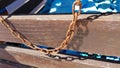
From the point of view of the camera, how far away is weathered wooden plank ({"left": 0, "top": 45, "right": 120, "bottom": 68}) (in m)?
1.14

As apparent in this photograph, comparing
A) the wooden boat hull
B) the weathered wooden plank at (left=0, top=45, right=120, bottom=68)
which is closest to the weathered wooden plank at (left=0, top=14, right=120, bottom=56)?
the wooden boat hull

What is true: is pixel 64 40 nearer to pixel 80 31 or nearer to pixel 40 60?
pixel 80 31

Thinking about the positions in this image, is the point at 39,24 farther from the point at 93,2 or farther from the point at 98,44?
the point at 93,2

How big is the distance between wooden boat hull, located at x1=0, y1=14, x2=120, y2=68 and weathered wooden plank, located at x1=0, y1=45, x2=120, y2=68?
10 centimetres

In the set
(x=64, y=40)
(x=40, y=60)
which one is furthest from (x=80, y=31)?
(x=40, y=60)

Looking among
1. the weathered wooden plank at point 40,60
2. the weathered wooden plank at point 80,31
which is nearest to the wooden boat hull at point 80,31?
the weathered wooden plank at point 80,31

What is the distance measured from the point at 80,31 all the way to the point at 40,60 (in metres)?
0.43

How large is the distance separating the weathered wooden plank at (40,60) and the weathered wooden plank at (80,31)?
10 centimetres

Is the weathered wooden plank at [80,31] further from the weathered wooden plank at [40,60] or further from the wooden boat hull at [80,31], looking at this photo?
the weathered wooden plank at [40,60]

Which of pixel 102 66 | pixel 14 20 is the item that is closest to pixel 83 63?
pixel 102 66

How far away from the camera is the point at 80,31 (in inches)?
39.3

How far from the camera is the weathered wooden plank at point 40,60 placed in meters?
1.14

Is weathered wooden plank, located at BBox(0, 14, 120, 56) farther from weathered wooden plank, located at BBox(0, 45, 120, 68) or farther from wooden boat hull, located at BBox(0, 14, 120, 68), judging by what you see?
weathered wooden plank, located at BBox(0, 45, 120, 68)

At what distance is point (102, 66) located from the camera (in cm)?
111
